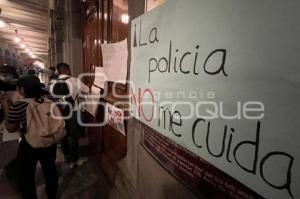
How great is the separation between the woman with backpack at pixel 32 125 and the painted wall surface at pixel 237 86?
1.14 m

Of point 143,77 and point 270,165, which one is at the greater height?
point 143,77

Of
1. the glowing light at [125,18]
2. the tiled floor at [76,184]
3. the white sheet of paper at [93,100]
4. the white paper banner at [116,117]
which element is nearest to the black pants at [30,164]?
the tiled floor at [76,184]

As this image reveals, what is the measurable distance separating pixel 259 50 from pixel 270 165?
0.31 metres

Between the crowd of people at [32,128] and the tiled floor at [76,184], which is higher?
the crowd of people at [32,128]

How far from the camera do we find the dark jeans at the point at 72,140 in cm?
268

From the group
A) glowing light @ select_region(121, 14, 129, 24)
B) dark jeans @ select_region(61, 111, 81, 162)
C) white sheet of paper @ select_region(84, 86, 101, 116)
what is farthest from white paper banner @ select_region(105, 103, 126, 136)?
dark jeans @ select_region(61, 111, 81, 162)

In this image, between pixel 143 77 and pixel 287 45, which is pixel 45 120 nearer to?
pixel 143 77

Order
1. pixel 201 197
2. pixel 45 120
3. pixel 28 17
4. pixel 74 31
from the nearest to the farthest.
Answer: pixel 201 197 → pixel 45 120 → pixel 74 31 → pixel 28 17

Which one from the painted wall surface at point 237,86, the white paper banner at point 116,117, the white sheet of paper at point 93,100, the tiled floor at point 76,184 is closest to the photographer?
the painted wall surface at point 237,86

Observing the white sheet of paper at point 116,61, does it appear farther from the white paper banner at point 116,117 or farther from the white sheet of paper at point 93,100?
the white sheet of paper at point 93,100

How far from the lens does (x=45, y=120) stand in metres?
1.58

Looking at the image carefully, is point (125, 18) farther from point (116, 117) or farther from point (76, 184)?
point (76, 184)

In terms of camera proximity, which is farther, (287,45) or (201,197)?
→ (201,197)

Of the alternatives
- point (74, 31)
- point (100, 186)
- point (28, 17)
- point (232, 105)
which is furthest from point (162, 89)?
point (28, 17)
